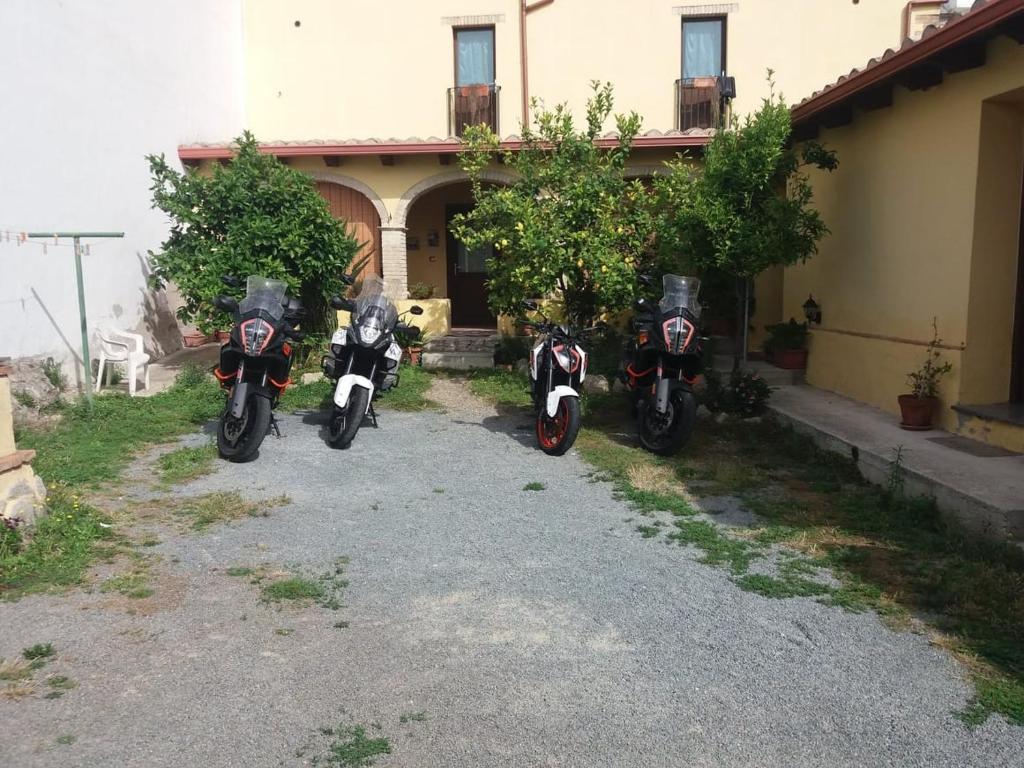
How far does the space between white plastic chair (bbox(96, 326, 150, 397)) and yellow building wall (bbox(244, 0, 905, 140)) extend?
6.64m

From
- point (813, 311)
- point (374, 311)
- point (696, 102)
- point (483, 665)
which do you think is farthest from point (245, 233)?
point (696, 102)

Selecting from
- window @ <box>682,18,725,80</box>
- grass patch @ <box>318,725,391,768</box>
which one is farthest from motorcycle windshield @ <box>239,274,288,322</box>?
window @ <box>682,18,725,80</box>

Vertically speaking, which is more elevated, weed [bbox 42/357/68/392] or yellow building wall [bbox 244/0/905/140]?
yellow building wall [bbox 244/0/905/140]

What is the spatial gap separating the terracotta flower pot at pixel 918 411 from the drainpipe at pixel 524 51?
379 inches

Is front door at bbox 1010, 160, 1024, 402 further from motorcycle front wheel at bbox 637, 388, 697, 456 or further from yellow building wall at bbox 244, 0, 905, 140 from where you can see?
yellow building wall at bbox 244, 0, 905, 140

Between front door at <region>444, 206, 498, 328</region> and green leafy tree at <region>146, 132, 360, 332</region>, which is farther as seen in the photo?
front door at <region>444, 206, 498, 328</region>

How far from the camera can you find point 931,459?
18.9ft

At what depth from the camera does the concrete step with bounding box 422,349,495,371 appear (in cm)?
1163

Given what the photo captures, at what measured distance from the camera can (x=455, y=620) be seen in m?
3.71

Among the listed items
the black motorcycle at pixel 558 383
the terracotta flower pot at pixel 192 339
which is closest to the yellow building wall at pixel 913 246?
the black motorcycle at pixel 558 383

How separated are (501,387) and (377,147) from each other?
4.55 m

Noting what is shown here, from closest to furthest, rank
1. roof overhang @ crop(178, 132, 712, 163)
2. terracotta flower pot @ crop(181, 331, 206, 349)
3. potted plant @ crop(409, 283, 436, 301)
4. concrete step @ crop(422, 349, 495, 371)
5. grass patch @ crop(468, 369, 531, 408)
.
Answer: grass patch @ crop(468, 369, 531, 408), concrete step @ crop(422, 349, 495, 371), roof overhang @ crop(178, 132, 712, 163), terracotta flower pot @ crop(181, 331, 206, 349), potted plant @ crop(409, 283, 436, 301)

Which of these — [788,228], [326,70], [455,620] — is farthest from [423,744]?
[326,70]

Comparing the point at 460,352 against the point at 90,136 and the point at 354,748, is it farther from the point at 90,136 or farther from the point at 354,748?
the point at 354,748
